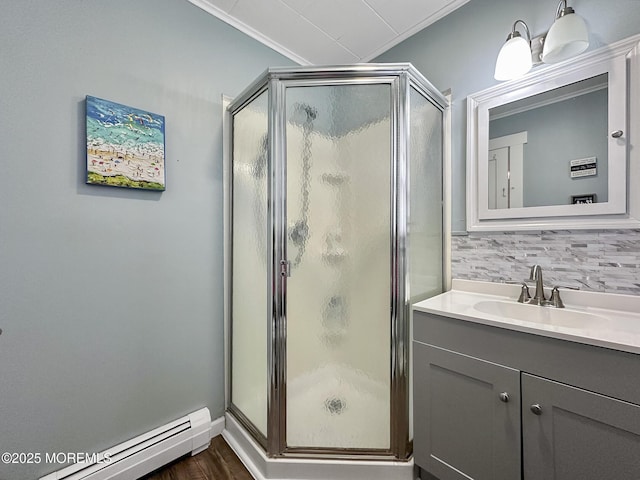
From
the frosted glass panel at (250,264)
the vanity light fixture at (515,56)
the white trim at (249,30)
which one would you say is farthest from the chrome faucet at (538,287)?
the white trim at (249,30)

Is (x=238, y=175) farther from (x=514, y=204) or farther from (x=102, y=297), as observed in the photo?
(x=514, y=204)

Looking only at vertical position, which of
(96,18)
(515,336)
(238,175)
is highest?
(96,18)

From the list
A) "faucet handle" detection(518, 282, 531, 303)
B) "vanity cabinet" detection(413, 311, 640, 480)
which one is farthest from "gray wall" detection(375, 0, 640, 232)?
"vanity cabinet" detection(413, 311, 640, 480)

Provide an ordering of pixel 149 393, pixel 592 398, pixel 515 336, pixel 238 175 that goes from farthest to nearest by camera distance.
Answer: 1. pixel 238 175
2. pixel 149 393
3. pixel 515 336
4. pixel 592 398

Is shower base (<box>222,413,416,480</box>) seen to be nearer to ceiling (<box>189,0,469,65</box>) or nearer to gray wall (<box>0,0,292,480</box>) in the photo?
gray wall (<box>0,0,292,480</box>)

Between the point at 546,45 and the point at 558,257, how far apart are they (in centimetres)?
96

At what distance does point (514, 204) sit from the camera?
4.62 ft

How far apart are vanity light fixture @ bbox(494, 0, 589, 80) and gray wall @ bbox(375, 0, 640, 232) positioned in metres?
0.06

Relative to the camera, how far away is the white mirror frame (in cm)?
109

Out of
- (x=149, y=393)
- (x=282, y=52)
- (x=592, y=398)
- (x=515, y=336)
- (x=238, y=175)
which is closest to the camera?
(x=592, y=398)

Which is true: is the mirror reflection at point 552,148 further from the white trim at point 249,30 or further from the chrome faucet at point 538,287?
the white trim at point 249,30

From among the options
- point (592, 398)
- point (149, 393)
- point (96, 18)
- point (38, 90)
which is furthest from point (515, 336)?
point (96, 18)

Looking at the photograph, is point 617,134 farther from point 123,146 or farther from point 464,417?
point 123,146

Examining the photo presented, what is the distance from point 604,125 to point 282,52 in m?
1.92
